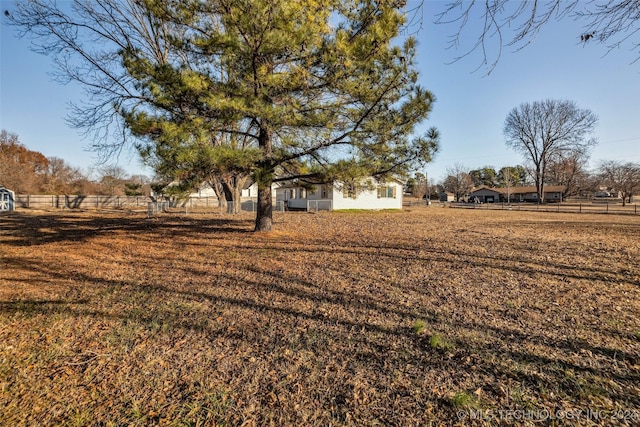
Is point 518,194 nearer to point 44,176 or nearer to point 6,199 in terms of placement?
point 6,199

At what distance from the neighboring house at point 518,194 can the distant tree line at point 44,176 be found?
229ft

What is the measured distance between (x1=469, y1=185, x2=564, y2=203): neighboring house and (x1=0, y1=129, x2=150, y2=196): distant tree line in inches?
2747

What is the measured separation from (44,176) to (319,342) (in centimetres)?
5836

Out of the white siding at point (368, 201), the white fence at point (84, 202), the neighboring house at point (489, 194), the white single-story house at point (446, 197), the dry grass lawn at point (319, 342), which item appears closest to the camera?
the dry grass lawn at point (319, 342)

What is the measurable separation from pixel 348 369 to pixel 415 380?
1.91 feet

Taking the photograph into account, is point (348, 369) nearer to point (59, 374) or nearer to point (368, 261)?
point (59, 374)

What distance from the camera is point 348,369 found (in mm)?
2678

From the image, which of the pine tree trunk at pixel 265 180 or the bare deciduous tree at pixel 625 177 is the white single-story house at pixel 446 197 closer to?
the bare deciduous tree at pixel 625 177

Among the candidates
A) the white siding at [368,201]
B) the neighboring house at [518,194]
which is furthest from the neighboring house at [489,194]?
the white siding at [368,201]

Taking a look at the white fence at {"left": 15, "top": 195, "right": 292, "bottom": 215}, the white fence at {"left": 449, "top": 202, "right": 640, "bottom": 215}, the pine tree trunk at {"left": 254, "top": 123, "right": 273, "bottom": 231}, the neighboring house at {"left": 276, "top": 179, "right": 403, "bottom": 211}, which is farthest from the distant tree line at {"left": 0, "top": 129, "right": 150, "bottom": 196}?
the white fence at {"left": 449, "top": 202, "right": 640, "bottom": 215}

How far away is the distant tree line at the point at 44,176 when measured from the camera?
1377 inches

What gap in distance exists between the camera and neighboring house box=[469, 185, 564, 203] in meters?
61.2

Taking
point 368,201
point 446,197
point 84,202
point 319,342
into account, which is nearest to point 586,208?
point 368,201

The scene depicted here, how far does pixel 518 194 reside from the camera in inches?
2657
